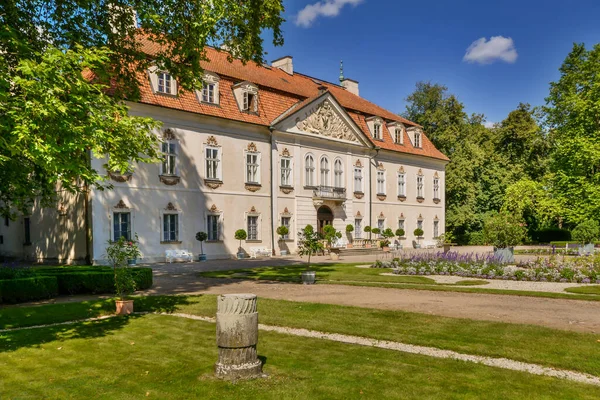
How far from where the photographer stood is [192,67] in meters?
13.2

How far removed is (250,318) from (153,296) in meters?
7.36

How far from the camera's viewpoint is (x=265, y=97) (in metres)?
29.1

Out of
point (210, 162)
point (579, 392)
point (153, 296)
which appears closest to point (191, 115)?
point (210, 162)

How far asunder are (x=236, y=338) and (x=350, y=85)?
38358 mm

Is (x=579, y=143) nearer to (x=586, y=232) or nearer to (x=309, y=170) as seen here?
(x=586, y=232)

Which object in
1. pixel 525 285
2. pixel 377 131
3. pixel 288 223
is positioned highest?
pixel 377 131

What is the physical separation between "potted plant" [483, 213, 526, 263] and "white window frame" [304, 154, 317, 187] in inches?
475

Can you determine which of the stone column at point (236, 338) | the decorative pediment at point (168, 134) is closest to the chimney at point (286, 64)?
the decorative pediment at point (168, 134)

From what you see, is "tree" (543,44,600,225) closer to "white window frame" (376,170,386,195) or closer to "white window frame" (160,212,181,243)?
"white window frame" (376,170,386,195)

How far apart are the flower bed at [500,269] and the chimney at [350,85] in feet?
81.2

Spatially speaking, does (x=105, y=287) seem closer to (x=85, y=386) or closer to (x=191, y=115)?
(x=85, y=386)

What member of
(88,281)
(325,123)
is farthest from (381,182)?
(88,281)

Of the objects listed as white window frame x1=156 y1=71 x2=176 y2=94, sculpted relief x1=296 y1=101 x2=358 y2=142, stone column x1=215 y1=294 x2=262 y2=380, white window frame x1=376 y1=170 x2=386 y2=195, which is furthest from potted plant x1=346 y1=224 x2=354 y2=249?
stone column x1=215 y1=294 x2=262 y2=380

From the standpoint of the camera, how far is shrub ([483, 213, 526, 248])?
2144 cm
